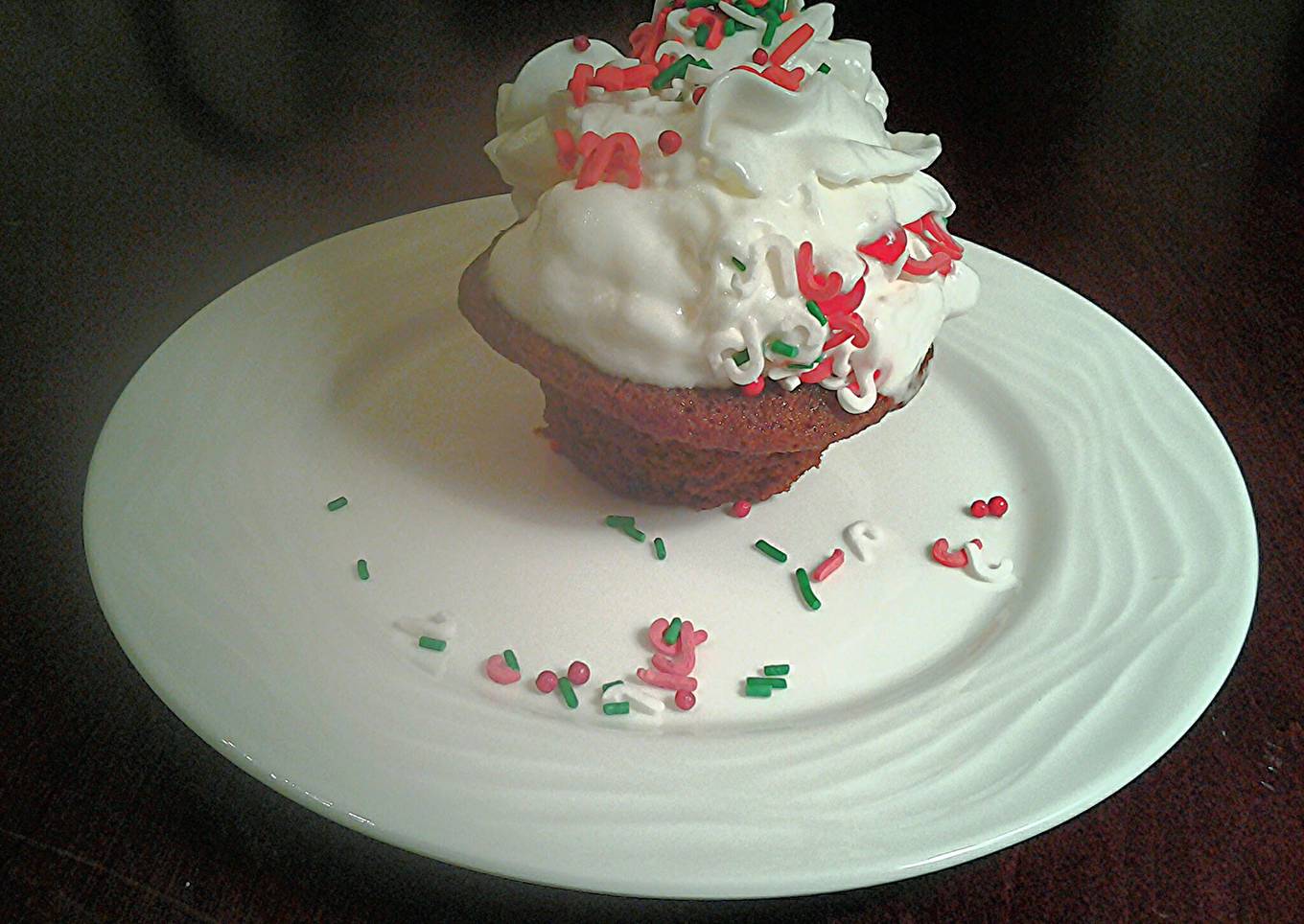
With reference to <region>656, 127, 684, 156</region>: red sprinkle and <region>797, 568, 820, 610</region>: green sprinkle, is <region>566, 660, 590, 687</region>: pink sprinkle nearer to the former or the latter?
<region>797, 568, 820, 610</region>: green sprinkle

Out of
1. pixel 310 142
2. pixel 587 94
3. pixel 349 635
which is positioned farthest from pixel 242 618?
pixel 310 142

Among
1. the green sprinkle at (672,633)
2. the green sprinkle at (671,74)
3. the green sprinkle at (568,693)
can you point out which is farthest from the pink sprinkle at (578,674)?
the green sprinkle at (671,74)

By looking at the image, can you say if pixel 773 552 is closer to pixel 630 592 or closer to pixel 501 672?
pixel 630 592

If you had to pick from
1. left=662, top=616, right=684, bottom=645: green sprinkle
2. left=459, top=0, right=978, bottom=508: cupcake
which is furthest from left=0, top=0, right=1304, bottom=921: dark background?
left=459, top=0, right=978, bottom=508: cupcake

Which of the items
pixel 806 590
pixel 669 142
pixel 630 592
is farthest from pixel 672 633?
pixel 669 142

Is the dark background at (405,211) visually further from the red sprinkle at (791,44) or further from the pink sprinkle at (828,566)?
the red sprinkle at (791,44)

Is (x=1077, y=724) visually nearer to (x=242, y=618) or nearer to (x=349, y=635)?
(x=349, y=635)
